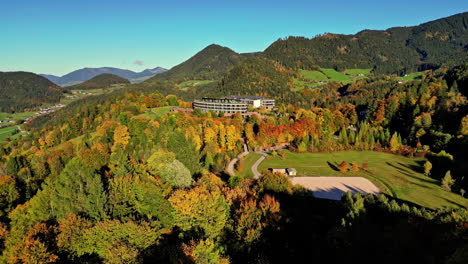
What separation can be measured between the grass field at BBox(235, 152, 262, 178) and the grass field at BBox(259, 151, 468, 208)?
3.43 metres

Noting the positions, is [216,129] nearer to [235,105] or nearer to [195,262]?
[235,105]

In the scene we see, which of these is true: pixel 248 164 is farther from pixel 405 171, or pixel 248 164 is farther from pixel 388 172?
pixel 405 171

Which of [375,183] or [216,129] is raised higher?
[216,129]

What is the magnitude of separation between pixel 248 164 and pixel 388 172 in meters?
38.3

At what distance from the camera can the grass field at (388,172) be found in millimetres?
52531

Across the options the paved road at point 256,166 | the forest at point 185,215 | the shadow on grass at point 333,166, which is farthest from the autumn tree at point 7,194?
the shadow on grass at point 333,166

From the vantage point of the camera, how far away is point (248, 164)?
7275 centimetres

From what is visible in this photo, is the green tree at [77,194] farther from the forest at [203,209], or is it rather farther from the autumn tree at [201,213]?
the autumn tree at [201,213]

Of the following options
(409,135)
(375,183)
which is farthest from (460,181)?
(409,135)

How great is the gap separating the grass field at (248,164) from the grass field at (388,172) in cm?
343

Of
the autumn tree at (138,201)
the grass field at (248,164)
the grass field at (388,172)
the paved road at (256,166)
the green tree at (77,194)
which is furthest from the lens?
the grass field at (248,164)

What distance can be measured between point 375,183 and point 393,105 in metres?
70.7

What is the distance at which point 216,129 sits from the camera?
82.8m

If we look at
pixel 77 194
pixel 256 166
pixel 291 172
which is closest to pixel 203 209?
pixel 77 194
